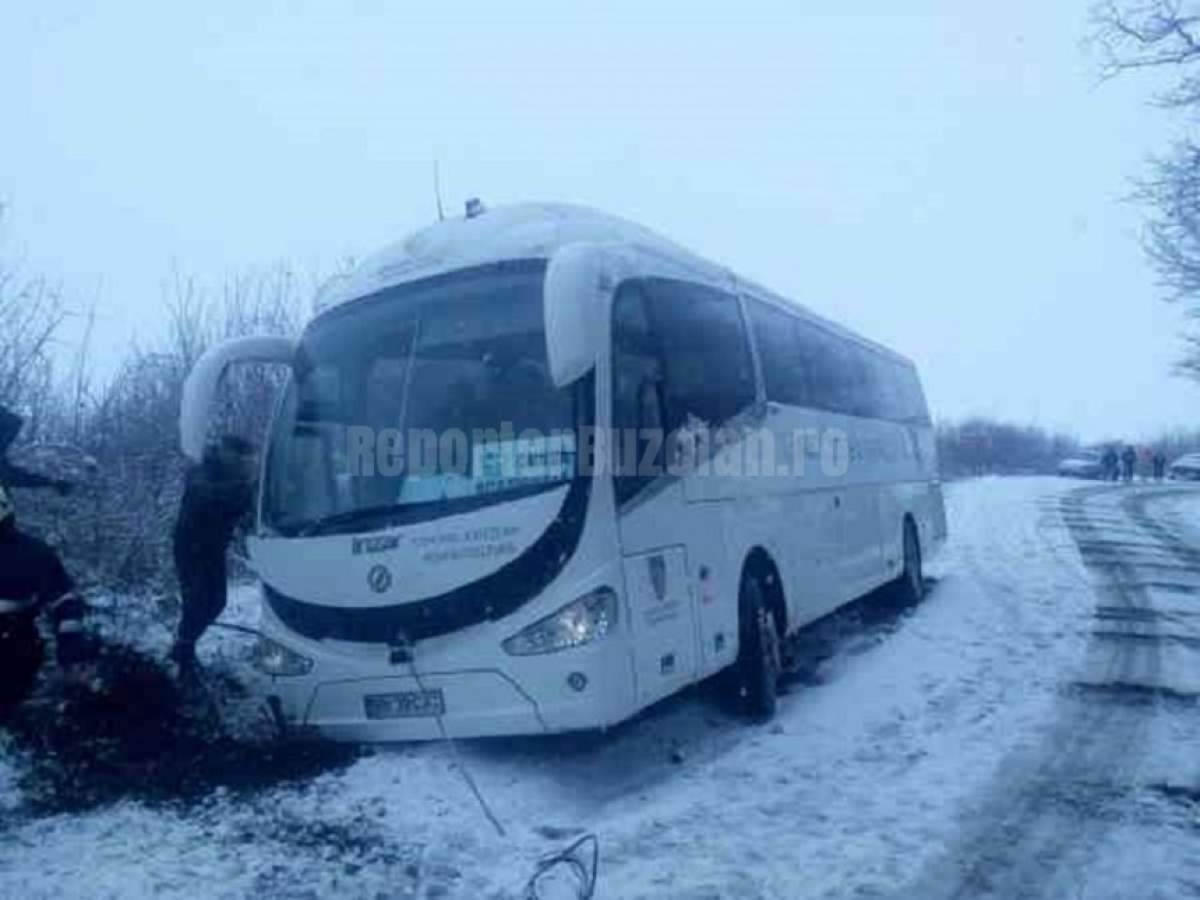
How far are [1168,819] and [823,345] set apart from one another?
249 inches

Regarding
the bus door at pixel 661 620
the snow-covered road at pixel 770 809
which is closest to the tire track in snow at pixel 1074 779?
the snow-covered road at pixel 770 809

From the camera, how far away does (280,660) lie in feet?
23.2

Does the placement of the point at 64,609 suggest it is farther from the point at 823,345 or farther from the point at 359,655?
the point at 823,345

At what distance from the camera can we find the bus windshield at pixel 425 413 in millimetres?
6574

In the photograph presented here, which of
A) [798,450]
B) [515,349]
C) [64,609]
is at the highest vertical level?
[515,349]

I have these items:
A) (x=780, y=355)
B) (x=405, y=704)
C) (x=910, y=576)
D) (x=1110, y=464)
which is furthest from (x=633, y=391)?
(x=1110, y=464)

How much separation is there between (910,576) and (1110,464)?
148 feet

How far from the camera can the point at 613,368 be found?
688 centimetres

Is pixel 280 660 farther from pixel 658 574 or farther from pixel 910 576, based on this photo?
pixel 910 576

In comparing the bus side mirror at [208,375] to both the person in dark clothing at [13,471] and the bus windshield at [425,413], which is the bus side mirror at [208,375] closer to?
the bus windshield at [425,413]

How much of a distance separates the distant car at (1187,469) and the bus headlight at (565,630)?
59835 mm

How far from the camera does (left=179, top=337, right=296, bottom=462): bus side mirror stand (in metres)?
7.24

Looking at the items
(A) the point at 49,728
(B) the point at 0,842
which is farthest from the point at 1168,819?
(A) the point at 49,728

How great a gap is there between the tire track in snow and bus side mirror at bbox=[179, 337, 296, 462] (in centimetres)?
490
